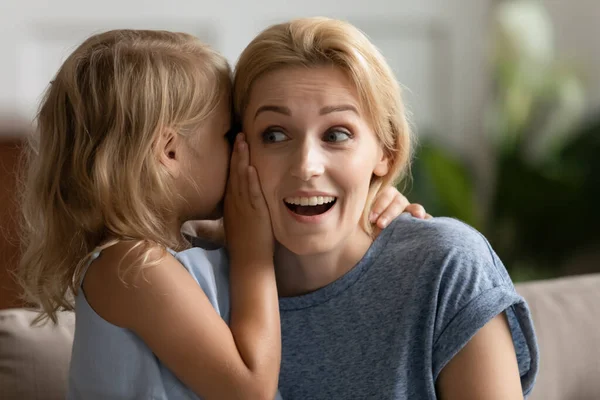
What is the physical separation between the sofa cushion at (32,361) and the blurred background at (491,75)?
1901 mm

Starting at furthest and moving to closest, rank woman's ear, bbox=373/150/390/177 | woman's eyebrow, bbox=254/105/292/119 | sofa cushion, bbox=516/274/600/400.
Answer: sofa cushion, bbox=516/274/600/400, woman's ear, bbox=373/150/390/177, woman's eyebrow, bbox=254/105/292/119

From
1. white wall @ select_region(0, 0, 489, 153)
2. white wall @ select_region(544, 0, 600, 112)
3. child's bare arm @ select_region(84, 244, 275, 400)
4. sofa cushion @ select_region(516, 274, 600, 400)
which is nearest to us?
child's bare arm @ select_region(84, 244, 275, 400)

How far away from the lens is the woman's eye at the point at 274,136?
4.84 feet

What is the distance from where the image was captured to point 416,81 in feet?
13.9

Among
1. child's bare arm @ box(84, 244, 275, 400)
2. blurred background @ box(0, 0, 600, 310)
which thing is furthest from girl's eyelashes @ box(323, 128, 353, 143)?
blurred background @ box(0, 0, 600, 310)

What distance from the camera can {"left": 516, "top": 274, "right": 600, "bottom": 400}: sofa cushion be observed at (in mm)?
1798

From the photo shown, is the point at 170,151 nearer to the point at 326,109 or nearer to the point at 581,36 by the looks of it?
the point at 326,109

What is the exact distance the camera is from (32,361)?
1651 mm

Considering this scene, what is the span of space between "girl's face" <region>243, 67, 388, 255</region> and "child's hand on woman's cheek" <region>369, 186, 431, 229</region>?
0.11 metres

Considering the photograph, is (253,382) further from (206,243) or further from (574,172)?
(574,172)

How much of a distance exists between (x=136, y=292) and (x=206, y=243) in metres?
0.32

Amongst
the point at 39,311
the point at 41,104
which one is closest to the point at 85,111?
the point at 41,104

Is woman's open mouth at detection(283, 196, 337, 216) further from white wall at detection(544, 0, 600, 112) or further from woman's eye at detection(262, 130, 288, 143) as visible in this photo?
white wall at detection(544, 0, 600, 112)

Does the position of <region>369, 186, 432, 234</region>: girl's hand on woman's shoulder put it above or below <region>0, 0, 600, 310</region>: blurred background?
above
